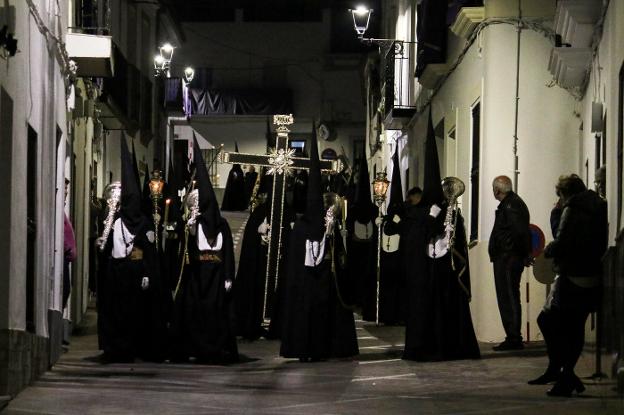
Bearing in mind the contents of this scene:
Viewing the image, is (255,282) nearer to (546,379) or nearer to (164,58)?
(546,379)

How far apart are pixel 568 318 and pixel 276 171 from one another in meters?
9.23

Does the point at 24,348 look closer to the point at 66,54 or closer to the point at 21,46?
the point at 21,46

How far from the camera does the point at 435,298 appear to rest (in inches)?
617

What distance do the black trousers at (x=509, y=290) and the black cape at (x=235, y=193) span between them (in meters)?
29.8

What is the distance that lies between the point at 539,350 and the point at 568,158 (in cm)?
319

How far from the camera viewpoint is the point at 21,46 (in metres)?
12.1

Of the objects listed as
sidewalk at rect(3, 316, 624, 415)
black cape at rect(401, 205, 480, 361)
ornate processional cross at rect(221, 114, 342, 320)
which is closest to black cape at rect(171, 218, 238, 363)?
sidewalk at rect(3, 316, 624, 415)

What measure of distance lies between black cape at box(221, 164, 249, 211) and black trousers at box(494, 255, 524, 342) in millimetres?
29826

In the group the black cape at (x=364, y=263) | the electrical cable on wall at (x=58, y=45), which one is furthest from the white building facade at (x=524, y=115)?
the electrical cable on wall at (x=58, y=45)

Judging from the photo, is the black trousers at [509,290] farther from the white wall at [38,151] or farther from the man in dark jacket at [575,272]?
the white wall at [38,151]

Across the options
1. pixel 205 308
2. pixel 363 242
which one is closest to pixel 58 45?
pixel 205 308

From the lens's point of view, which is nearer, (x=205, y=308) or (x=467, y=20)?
(x=205, y=308)

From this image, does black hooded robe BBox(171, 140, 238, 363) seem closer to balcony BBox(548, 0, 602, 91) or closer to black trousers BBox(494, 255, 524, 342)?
black trousers BBox(494, 255, 524, 342)

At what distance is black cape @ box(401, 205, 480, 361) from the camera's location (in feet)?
50.7
